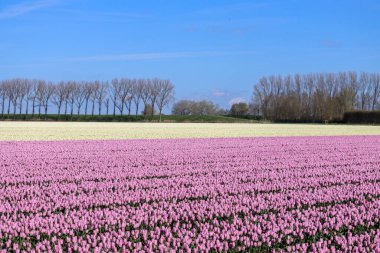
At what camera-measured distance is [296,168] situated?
1350 centimetres

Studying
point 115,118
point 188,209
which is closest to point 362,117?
point 115,118

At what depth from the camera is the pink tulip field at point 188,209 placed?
19.1ft

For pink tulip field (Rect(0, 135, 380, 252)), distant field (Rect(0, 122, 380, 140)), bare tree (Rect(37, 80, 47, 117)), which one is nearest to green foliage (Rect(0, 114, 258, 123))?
bare tree (Rect(37, 80, 47, 117))

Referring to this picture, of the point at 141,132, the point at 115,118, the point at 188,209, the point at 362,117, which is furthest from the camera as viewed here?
the point at 115,118

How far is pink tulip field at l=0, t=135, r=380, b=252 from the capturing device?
583 centimetres

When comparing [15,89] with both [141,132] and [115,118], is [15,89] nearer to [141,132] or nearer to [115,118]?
[115,118]

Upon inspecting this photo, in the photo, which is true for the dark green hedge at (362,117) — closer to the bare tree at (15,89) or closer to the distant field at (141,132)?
the distant field at (141,132)

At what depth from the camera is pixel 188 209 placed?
294 inches

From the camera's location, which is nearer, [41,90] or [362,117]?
[362,117]

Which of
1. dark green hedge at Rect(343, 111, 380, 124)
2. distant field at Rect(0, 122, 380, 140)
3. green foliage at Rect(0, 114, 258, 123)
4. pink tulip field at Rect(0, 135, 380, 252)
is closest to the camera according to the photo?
pink tulip field at Rect(0, 135, 380, 252)

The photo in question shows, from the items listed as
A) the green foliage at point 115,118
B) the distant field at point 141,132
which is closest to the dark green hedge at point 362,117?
the green foliage at point 115,118

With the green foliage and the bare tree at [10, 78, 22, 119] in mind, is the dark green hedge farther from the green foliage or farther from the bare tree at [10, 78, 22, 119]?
the bare tree at [10, 78, 22, 119]

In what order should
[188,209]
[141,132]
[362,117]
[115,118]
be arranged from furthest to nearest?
[115,118] → [362,117] → [141,132] → [188,209]

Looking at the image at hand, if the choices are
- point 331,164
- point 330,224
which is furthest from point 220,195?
point 331,164
